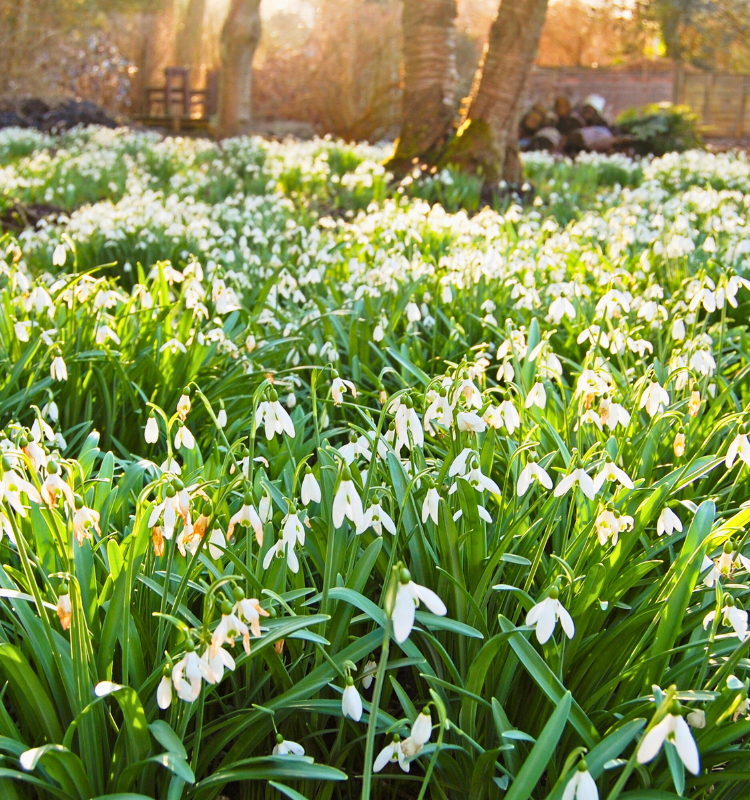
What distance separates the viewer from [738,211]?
709 centimetres

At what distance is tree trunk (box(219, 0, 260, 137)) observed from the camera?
15.2m

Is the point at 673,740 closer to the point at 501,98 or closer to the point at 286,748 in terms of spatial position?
the point at 286,748

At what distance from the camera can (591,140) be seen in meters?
14.9

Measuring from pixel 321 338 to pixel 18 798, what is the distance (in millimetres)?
2542

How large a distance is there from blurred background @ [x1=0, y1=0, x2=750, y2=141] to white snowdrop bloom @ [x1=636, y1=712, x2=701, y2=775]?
16.3 m

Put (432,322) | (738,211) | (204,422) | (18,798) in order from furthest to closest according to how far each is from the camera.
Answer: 1. (738,211)
2. (432,322)
3. (204,422)
4. (18,798)

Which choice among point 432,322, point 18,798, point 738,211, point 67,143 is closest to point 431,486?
point 18,798

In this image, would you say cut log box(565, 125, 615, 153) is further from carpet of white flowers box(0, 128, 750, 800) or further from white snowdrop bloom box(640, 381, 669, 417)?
white snowdrop bloom box(640, 381, 669, 417)

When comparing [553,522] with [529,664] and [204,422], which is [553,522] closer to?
[529,664]

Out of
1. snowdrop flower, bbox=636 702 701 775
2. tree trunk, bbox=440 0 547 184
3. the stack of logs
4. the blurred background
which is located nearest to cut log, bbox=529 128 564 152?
the stack of logs

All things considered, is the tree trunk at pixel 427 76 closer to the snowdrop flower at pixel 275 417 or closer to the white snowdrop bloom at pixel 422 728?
the snowdrop flower at pixel 275 417

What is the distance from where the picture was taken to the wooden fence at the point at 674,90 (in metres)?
22.1

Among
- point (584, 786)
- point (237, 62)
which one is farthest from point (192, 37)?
point (584, 786)

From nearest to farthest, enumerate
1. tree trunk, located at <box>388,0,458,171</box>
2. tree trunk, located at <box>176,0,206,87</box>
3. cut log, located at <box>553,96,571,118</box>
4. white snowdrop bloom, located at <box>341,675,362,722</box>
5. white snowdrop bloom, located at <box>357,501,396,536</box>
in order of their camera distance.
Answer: white snowdrop bloom, located at <box>341,675,362,722</box> → white snowdrop bloom, located at <box>357,501,396,536</box> → tree trunk, located at <box>388,0,458,171</box> → cut log, located at <box>553,96,571,118</box> → tree trunk, located at <box>176,0,206,87</box>
